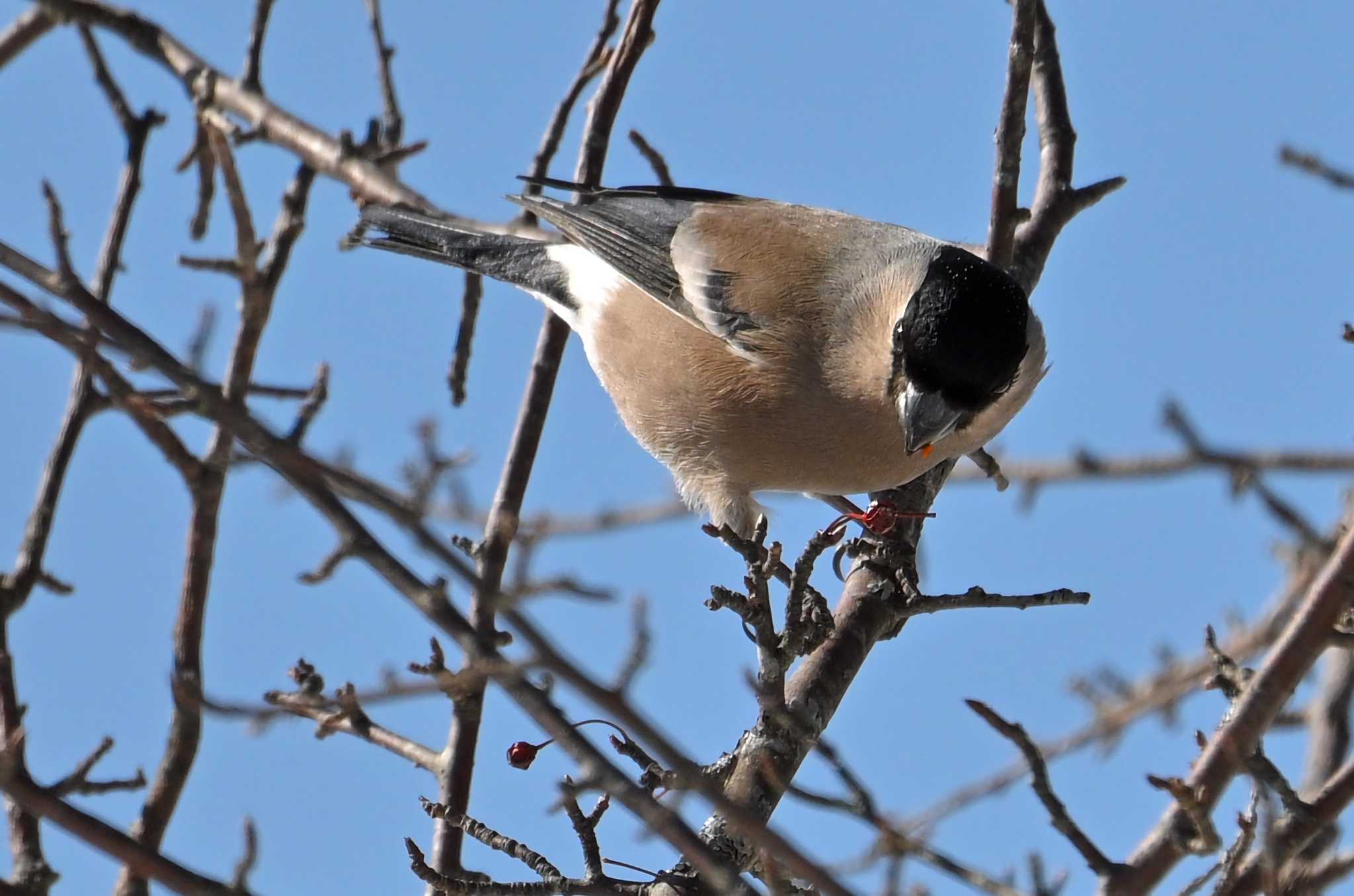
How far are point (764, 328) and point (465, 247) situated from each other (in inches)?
50.3

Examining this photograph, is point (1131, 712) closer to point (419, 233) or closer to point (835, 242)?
point (835, 242)

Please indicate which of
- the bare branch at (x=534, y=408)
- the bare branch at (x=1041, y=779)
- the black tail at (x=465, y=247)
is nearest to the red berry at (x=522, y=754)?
the bare branch at (x=534, y=408)

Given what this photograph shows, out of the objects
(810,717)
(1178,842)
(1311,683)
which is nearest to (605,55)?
(810,717)

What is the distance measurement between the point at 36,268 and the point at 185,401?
0.76 meters

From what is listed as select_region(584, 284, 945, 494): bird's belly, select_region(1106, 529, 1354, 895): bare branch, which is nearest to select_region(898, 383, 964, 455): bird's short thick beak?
select_region(584, 284, 945, 494): bird's belly

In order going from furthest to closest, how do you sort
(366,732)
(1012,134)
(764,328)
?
(764,328), (1012,134), (366,732)

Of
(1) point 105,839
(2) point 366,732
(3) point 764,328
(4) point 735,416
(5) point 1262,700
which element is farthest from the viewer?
(3) point 764,328

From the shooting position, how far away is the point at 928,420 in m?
3.88

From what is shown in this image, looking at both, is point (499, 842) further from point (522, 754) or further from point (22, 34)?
point (22, 34)

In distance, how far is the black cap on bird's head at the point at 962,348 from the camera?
153 inches

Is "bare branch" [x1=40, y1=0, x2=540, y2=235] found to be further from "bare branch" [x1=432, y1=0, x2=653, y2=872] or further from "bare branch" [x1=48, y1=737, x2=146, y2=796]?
"bare branch" [x1=48, y1=737, x2=146, y2=796]

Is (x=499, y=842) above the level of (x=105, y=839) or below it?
above

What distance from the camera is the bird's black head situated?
3.88m

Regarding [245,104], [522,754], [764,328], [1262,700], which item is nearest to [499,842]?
[522,754]
